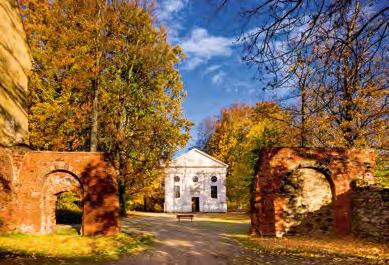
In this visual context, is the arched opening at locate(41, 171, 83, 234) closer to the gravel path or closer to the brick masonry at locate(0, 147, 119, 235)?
the brick masonry at locate(0, 147, 119, 235)

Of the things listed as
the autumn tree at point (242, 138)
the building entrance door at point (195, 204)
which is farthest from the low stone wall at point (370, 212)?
the building entrance door at point (195, 204)

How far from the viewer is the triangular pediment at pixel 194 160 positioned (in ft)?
157

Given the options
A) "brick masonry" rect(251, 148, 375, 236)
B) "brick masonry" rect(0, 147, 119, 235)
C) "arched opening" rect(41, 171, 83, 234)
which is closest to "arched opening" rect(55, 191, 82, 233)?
"arched opening" rect(41, 171, 83, 234)

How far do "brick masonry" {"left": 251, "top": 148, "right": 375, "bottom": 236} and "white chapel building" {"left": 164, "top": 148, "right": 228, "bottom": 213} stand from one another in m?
30.7

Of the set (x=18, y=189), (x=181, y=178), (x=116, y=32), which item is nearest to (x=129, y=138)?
(x=116, y=32)

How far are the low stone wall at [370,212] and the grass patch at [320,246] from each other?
2.05 ft

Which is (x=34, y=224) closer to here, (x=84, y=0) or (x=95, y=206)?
(x=95, y=206)

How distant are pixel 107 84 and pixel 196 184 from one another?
1096 inches

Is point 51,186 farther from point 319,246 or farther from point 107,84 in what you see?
point 319,246

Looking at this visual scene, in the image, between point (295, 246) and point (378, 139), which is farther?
point (378, 139)

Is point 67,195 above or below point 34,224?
above

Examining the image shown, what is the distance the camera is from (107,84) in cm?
2264

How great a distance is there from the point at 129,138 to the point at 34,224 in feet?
28.6

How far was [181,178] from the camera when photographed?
4822 cm
